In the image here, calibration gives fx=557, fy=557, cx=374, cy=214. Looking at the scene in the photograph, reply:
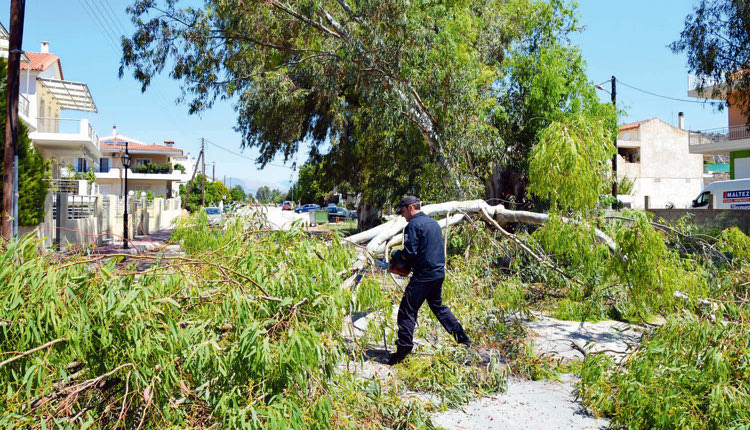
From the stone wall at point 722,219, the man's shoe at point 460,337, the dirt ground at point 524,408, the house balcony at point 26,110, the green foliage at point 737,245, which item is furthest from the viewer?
the house balcony at point 26,110

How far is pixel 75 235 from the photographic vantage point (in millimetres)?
16297

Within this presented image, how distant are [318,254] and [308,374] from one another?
1003mm

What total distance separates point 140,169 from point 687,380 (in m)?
55.5

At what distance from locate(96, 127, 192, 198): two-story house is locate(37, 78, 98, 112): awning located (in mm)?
19319

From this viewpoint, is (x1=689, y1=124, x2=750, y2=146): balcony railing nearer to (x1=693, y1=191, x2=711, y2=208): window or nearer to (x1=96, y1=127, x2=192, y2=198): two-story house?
(x1=693, y1=191, x2=711, y2=208): window

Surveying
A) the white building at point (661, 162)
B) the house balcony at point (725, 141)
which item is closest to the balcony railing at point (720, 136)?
the house balcony at point (725, 141)

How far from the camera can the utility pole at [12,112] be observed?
1066 centimetres

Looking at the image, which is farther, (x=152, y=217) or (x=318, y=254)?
(x=152, y=217)

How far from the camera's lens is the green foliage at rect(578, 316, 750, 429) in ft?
11.5

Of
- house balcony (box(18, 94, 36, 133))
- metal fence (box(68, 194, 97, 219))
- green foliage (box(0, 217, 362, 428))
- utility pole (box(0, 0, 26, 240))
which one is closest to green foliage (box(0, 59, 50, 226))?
utility pole (box(0, 0, 26, 240))

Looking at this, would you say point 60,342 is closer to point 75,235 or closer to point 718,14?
point 75,235

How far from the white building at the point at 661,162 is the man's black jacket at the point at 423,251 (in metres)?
40.7

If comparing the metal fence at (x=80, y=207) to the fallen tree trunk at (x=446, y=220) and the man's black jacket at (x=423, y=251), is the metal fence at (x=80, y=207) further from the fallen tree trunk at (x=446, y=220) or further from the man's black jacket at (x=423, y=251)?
the man's black jacket at (x=423, y=251)

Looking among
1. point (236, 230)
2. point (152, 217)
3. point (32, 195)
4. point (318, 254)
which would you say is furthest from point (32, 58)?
point (318, 254)
